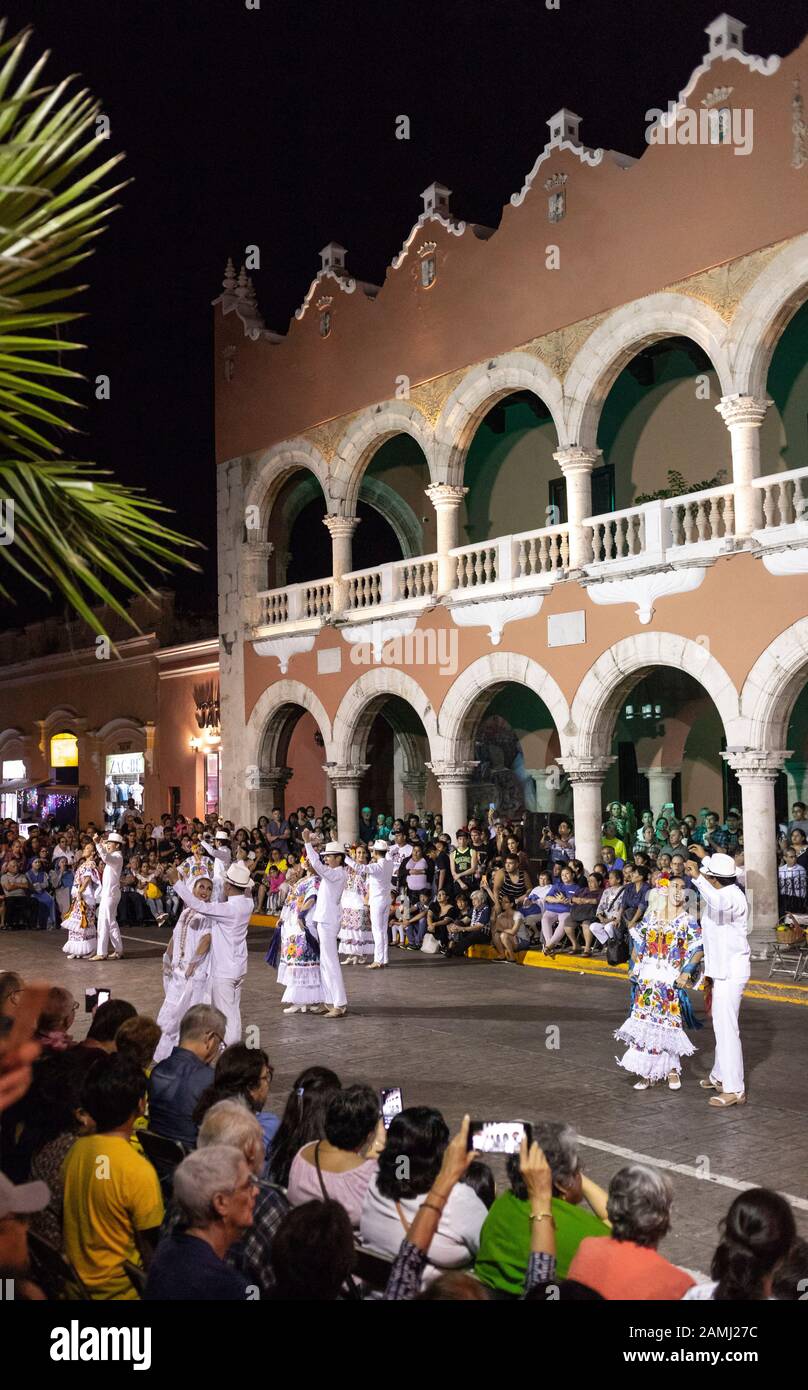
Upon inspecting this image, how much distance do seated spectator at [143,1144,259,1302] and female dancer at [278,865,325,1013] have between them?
9238mm

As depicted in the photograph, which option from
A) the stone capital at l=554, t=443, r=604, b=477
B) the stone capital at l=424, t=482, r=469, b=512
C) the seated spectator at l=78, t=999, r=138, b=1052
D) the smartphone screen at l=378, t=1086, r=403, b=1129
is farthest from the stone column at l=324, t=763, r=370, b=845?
the smartphone screen at l=378, t=1086, r=403, b=1129

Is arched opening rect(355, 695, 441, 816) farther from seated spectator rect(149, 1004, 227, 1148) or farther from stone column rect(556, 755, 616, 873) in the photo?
seated spectator rect(149, 1004, 227, 1148)

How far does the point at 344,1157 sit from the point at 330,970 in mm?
8221

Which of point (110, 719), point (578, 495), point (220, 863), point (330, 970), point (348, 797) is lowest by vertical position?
point (330, 970)

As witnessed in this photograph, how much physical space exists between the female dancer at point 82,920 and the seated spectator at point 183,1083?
12.6 m

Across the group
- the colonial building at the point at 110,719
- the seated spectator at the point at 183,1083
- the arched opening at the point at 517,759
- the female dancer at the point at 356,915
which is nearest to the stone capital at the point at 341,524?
the arched opening at the point at 517,759

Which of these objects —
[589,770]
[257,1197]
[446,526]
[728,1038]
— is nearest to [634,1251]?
[257,1197]

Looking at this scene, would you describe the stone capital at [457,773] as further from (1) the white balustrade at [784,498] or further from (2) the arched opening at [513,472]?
(1) the white balustrade at [784,498]

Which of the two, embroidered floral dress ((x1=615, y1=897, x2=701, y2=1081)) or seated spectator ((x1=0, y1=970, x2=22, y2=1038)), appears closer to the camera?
seated spectator ((x1=0, y1=970, x2=22, y2=1038))

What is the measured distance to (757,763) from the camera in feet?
52.1

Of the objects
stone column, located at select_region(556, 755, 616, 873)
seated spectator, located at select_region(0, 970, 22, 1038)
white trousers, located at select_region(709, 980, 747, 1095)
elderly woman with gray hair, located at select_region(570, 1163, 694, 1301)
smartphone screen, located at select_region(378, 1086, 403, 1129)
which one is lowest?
white trousers, located at select_region(709, 980, 747, 1095)

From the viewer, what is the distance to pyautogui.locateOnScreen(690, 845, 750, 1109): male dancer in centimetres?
925

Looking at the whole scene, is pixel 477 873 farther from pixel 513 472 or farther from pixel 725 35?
pixel 725 35

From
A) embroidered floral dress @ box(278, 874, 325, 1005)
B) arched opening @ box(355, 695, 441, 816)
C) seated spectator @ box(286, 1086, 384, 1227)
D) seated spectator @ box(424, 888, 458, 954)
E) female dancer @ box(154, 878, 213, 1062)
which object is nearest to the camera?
seated spectator @ box(286, 1086, 384, 1227)
